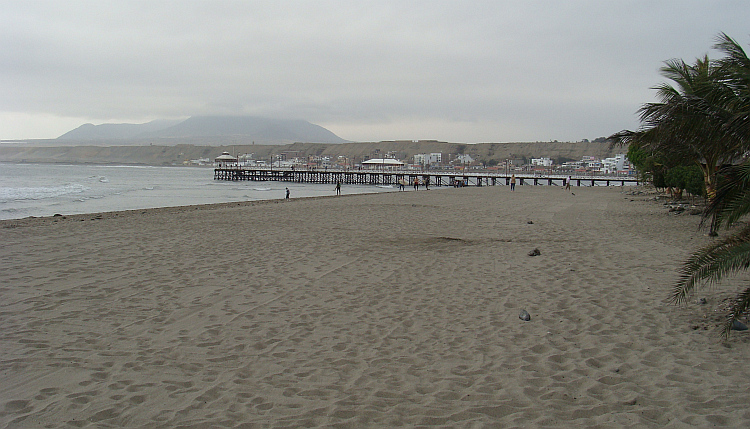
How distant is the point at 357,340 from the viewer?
463 centimetres

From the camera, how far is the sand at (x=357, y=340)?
322 cm

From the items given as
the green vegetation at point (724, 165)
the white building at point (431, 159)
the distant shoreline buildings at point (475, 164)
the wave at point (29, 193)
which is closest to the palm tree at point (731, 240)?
the green vegetation at point (724, 165)

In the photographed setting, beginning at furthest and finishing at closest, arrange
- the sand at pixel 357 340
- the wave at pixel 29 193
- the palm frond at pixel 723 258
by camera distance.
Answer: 1. the wave at pixel 29 193
2. the palm frond at pixel 723 258
3. the sand at pixel 357 340

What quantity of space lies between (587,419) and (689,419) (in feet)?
1.99

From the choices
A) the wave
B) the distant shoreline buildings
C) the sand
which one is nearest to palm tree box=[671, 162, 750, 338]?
the sand

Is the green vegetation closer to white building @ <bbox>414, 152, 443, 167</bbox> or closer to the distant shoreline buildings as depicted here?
the distant shoreline buildings

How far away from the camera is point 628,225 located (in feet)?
44.5

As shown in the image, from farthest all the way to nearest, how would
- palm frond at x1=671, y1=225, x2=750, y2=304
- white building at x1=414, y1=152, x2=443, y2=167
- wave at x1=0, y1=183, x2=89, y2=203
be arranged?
white building at x1=414, y1=152, x2=443, y2=167 < wave at x1=0, y1=183, x2=89, y2=203 < palm frond at x1=671, y1=225, x2=750, y2=304

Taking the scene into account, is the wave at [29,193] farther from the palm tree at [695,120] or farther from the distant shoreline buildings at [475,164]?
the distant shoreline buildings at [475,164]

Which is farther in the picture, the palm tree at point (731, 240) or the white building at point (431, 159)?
the white building at point (431, 159)

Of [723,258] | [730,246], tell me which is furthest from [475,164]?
[723,258]

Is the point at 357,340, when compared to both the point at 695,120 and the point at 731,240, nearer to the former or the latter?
the point at 731,240

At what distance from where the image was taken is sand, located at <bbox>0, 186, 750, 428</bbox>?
3.22 m

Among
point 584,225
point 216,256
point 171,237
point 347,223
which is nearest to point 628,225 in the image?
point 584,225
